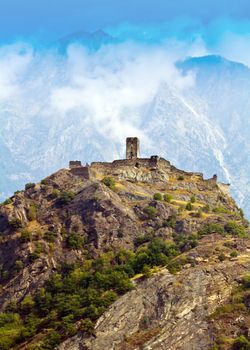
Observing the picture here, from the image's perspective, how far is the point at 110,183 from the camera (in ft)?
506

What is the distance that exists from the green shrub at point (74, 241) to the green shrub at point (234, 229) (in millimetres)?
26142

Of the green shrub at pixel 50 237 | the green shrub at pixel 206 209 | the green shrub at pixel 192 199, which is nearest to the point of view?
the green shrub at pixel 50 237

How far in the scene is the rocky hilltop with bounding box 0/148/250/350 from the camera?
351ft

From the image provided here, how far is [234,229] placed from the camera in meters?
138

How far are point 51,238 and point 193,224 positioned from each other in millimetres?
26130

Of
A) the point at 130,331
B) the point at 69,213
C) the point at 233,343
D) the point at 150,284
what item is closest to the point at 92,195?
the point at 69,213

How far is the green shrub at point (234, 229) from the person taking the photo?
451ft

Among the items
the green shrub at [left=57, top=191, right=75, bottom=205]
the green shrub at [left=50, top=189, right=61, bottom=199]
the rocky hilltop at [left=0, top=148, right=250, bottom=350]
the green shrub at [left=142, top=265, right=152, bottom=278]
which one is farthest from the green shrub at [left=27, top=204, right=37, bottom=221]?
the green shrub at [left=142, top=265, right=152, bottom=278]

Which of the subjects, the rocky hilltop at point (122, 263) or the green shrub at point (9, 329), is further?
the green shrub at point (9, 329)

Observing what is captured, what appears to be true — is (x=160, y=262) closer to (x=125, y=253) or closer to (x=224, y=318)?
(x=125, y=253)

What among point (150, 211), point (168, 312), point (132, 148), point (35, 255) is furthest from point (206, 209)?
point (168, 312)

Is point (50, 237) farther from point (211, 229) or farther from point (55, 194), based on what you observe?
point (211, 229)

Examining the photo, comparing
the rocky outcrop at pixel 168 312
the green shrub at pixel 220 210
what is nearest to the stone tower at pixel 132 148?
the green shrub at pixel 220 210

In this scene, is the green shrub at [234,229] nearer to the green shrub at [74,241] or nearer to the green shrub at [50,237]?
the green shrub at [74,241]
